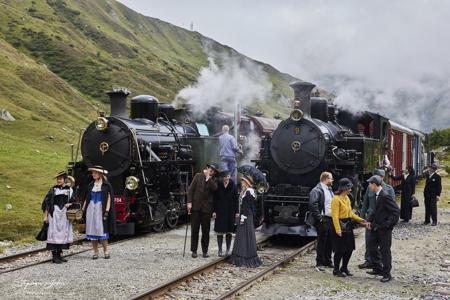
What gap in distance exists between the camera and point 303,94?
43.9ft

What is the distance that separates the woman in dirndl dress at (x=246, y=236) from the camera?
32.8 feet

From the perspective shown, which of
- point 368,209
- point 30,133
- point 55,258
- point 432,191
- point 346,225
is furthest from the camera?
point 30,133

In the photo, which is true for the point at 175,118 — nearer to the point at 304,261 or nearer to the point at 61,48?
the point at 304,261

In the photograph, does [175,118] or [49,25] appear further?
[49,25]

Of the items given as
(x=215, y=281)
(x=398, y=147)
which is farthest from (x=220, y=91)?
(x=215, y=281)

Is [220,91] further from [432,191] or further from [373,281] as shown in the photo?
[373,281]

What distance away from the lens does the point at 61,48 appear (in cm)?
7506

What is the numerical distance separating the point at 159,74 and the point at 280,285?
265 feet

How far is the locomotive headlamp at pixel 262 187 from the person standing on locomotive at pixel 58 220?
407 cm

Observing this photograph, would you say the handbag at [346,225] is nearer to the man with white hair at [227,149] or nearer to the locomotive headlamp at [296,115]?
the locomotive headlamp at [296,115]

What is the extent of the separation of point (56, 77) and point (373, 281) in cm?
4919

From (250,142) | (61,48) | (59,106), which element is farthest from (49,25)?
(250,142)

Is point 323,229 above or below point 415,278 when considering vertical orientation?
above

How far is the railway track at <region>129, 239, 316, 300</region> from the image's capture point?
7748mm
